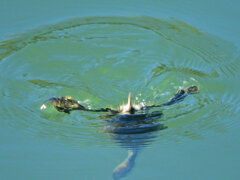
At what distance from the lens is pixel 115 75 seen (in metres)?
6.38

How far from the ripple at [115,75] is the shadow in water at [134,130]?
14 millimetres

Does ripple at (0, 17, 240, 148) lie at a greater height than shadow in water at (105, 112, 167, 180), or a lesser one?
greater

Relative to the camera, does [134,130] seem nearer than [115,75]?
Yes

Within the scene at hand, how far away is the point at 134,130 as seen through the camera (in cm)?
527

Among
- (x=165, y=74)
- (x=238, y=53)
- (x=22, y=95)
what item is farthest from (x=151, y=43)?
(x=22, y=95)

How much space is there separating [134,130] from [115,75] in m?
1.37

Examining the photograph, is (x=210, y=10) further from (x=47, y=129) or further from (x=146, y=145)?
(x=47, y=129)

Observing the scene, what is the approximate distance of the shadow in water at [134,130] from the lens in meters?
5.10

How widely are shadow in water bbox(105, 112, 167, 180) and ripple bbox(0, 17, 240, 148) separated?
1cm

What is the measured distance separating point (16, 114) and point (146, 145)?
1.83 meters

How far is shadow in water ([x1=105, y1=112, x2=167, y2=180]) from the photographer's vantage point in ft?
16.7

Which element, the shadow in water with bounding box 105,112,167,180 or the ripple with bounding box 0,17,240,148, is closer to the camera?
the shadow in water with bounding box 105,112,167,180

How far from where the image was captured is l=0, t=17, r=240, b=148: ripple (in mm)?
5309

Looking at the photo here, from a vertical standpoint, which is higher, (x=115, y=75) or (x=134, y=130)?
(x=115, y=75)
